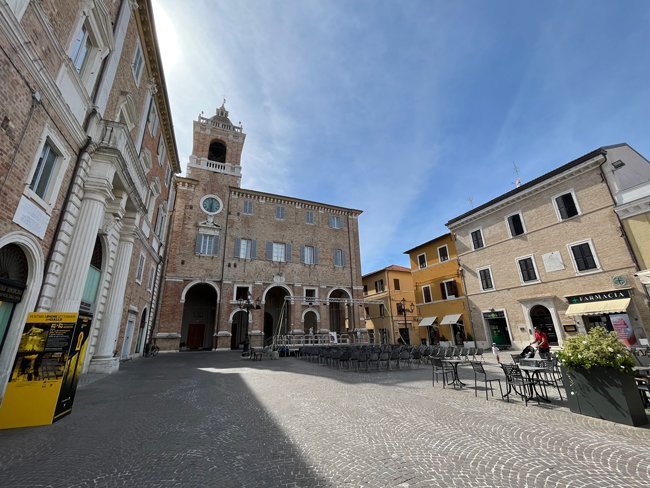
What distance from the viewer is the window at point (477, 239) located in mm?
21469

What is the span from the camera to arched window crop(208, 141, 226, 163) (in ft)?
98.2

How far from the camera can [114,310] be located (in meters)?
11.3

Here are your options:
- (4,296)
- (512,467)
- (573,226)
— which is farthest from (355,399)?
(573,226)

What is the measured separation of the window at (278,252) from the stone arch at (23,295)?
20.1 m

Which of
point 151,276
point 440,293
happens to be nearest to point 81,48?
point 151,276

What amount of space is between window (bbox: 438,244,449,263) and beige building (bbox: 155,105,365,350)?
27.6ft

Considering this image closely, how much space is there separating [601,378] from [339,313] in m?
25.6

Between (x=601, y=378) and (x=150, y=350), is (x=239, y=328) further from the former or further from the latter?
(x=601, y=378)

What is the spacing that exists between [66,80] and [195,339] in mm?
23210

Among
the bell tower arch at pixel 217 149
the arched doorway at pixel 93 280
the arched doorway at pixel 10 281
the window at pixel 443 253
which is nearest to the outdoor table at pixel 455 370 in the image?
the arched doorway at pixel 10 281

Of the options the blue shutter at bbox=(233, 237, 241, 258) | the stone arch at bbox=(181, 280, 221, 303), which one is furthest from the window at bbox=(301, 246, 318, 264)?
the stone arch at bbox=(181, 280, 221, 303)

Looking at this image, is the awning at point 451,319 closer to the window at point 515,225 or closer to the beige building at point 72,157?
the window at point 515,225

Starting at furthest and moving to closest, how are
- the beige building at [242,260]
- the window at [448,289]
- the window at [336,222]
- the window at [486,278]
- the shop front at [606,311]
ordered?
the window at [336,222] → the beige building at [242,260] → the window at [448,289] → the window at [486,278] → the shop front at [606,311]

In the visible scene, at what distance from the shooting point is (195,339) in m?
25.9
